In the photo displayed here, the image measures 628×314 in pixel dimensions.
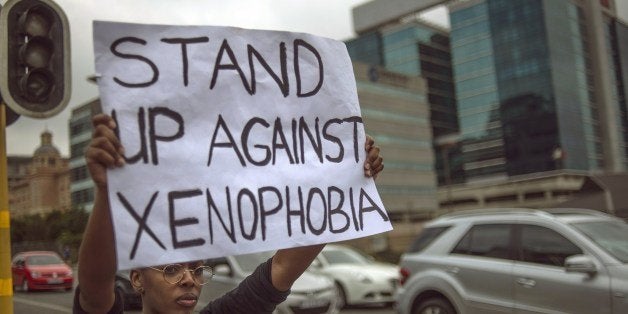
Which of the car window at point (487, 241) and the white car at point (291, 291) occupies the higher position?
the car window at point (487, 241)

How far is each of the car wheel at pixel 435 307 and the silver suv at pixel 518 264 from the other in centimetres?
1

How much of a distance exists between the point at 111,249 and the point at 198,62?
0.61 m

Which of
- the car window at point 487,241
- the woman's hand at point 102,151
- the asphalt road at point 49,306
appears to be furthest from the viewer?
the asphalt road at point 49,306

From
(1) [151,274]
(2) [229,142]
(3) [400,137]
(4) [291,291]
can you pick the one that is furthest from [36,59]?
(3) [400,137]

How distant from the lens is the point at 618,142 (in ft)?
280

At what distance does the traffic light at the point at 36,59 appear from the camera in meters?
4.04

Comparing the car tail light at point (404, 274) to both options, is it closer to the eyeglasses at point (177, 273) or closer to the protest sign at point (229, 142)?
the protest sign at point (229, 142)

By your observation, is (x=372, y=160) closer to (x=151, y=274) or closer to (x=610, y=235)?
(x=151, y=274)

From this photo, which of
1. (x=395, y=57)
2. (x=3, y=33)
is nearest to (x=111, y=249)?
(x=3, y=33)

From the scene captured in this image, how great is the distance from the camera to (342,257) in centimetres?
1283

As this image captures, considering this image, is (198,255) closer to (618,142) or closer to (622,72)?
(622,72)

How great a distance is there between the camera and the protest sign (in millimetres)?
1646

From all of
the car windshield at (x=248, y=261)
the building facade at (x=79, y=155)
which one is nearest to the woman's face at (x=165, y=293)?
the car windshield at (x=248, y=261)

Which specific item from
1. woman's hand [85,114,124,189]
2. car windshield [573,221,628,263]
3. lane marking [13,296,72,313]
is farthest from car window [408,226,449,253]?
lane marking [13,296,72,313]
